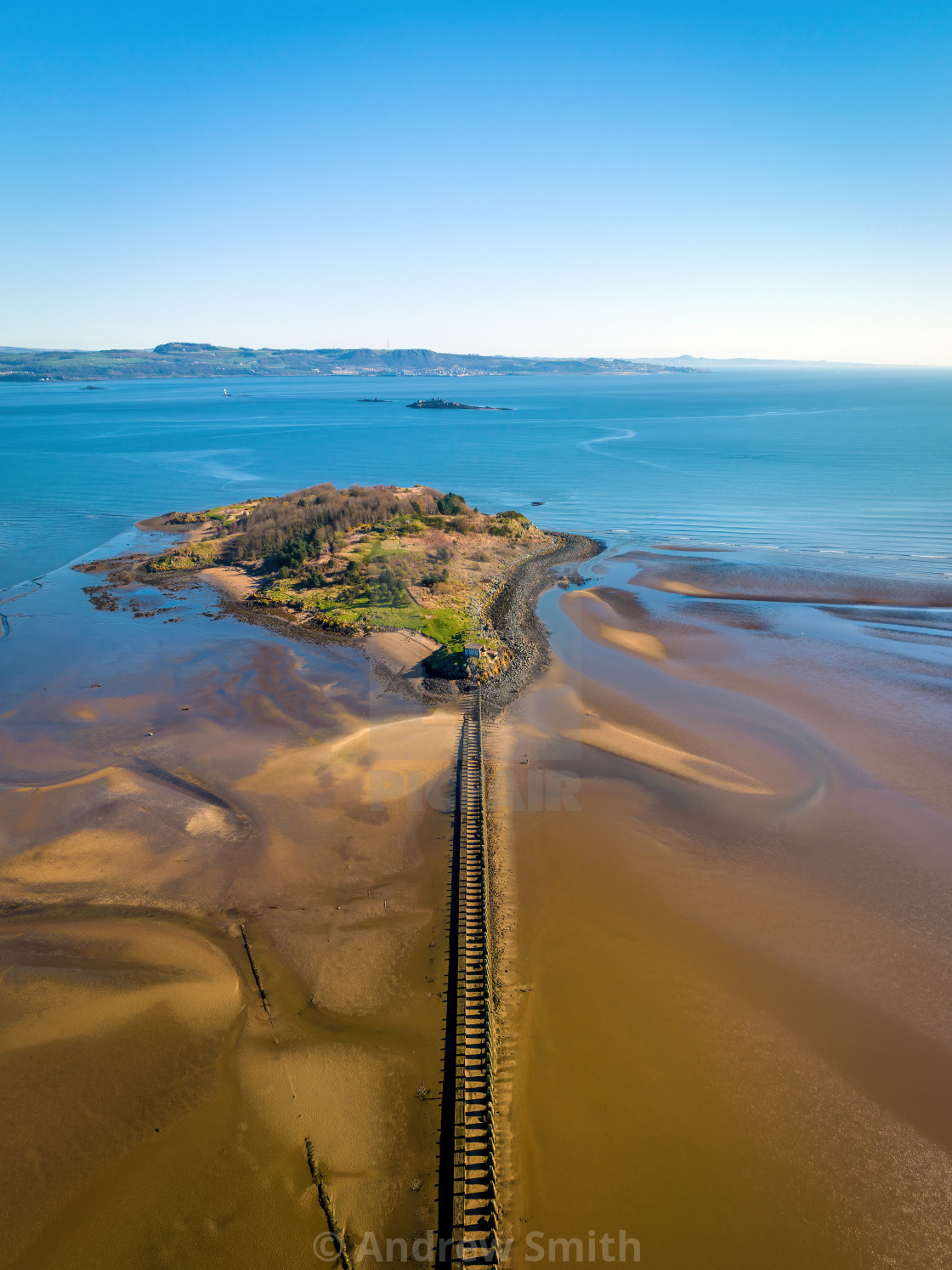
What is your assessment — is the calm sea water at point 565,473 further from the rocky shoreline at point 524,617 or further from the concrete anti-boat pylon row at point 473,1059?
the concrete anti-boat pylon row at point 473,1059

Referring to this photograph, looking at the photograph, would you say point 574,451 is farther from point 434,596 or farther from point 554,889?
point 554,889

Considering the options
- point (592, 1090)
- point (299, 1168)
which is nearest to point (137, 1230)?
point (299, 1168)

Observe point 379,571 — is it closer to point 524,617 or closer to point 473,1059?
point 524,617

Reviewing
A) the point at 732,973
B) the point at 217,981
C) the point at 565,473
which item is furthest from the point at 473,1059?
the point at 565,473

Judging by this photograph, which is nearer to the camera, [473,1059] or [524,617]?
[473,1059]

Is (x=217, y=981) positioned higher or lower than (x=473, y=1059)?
lower

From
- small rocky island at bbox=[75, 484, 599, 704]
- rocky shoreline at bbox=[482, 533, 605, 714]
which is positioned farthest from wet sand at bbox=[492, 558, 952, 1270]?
small rocky island at bbox=[75, 484, 599, 704]
